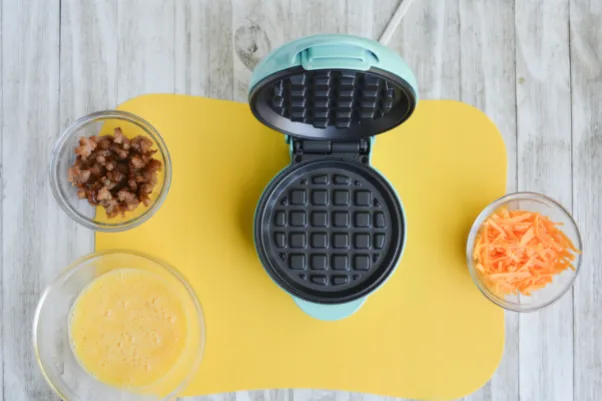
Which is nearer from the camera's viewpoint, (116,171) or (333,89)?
(333,89)

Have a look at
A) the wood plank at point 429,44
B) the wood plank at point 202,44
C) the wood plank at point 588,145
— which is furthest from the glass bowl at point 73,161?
the wood plank at point 588,145

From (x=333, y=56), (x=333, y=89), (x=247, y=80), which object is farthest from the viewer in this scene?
(x=247, y=80)

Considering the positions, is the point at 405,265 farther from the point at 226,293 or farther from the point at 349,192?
the point at 226,293

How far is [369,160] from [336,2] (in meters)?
0.37

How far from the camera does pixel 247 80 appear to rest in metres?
1.27

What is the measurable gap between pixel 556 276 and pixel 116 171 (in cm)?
93

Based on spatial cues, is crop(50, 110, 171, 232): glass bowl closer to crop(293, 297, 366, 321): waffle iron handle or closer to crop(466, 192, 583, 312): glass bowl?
crop(293, 297, 366, 321): waffle iron handle

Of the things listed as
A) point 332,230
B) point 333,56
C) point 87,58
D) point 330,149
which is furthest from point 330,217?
point 87,58

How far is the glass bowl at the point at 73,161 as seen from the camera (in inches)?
46.6

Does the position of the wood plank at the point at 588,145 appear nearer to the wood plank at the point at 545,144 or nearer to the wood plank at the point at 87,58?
the wood plank at the point at 545,144

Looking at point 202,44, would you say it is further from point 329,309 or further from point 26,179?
point 329,309

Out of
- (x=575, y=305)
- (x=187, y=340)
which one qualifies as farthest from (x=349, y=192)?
(x=575, y=305)

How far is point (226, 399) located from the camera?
49.8 inches

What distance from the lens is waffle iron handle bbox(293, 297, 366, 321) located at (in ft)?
3.91
